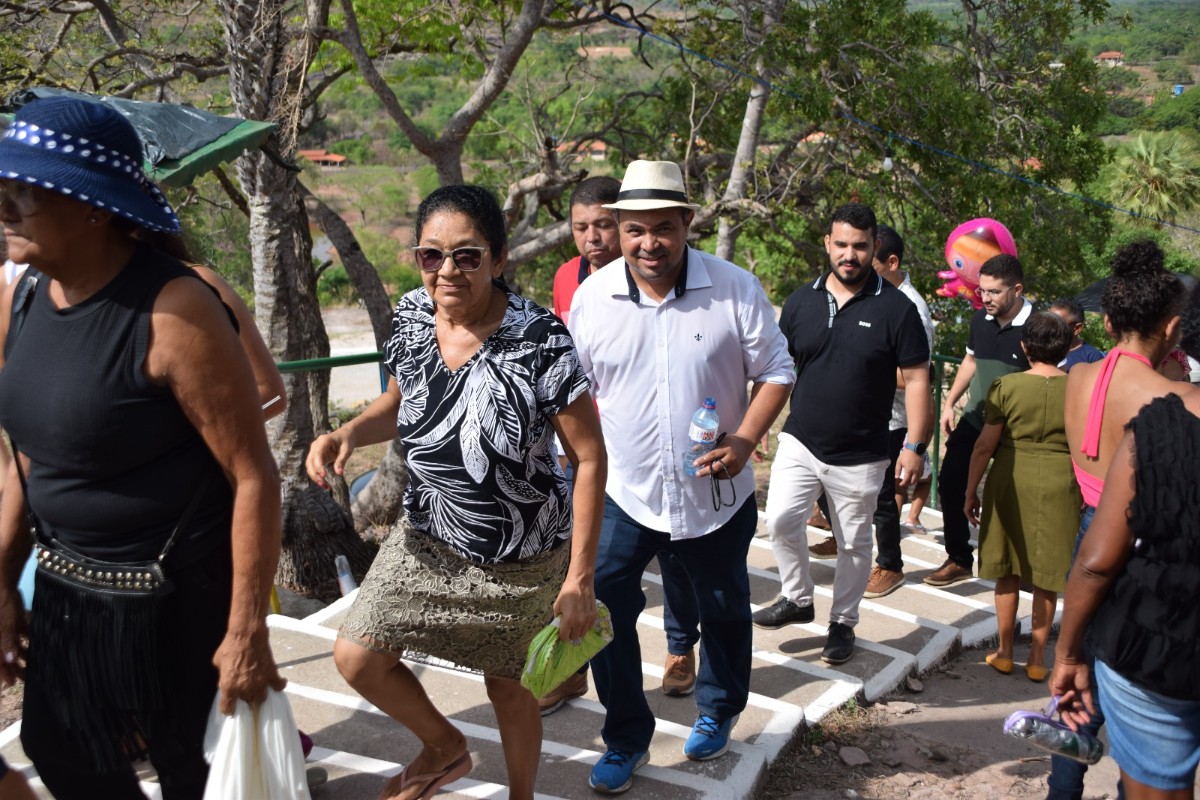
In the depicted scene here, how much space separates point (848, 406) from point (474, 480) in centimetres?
230

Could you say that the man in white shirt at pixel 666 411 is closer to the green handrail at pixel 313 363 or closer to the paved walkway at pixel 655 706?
the paved walkway at pixel 655 706

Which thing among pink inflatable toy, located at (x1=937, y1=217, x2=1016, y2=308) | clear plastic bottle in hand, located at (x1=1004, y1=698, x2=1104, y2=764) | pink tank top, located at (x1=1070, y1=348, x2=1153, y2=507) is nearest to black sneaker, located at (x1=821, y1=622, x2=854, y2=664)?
clear plastic bottle in hand, located at (x1=1004, y1=698, x2=1104, y2=764)

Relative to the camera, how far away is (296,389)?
8336mm

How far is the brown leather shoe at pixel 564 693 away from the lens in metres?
4.05

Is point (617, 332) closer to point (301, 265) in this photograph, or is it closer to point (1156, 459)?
point (1156, 459)

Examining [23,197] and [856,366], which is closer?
[23,197]

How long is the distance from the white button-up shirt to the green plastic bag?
0.68 metres

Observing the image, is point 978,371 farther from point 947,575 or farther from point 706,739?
point 706,739

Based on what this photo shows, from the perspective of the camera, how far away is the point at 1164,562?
→ 8.34ft

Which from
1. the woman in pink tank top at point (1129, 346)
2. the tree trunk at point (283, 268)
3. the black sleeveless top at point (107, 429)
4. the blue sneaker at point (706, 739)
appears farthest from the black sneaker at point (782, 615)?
the tree trunk at point (283, 268)

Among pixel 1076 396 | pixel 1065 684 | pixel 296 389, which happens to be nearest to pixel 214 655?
pixel 1065 684

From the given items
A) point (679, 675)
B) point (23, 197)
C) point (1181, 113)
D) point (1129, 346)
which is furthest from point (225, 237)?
point (1181, 113)

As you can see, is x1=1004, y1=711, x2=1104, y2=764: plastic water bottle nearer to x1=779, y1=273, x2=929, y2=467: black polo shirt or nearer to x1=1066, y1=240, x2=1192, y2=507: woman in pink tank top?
x1=1066, y1=240, x2=1192, y2=507: woman in pink tank top

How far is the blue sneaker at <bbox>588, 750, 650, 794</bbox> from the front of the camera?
11.3ft
